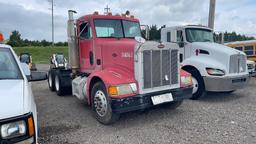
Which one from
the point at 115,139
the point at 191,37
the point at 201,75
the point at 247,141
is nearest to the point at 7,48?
the point at 115,139

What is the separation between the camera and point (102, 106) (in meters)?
4.26

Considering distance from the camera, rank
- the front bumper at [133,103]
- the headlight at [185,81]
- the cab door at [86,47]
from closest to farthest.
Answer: the front bumper at [133,103]
the headlight at [185,81]
the cab door at [86,47]

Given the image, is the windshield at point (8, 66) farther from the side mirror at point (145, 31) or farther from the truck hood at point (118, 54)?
the side mirror at point (145, 31)

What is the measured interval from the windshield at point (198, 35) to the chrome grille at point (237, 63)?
1.35 metres

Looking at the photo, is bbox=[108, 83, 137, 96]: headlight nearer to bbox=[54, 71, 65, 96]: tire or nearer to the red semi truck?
the red semi truck

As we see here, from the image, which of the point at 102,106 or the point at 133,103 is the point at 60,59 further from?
the point at 133,103

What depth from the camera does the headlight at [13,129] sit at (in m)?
1.93

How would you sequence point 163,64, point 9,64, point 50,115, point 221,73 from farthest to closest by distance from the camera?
point 221,73
point 50,115
point 163,64
point 9,64

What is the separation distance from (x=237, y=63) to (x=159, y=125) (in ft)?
11.6

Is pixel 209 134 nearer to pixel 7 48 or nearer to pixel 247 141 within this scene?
pixel 247 141

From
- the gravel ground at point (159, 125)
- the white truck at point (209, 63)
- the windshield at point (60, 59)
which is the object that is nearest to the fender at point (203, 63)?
the white truck at point (209, 63)

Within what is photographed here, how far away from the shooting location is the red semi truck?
13.1 feet

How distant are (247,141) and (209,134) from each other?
631 mm

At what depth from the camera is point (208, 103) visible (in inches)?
237
